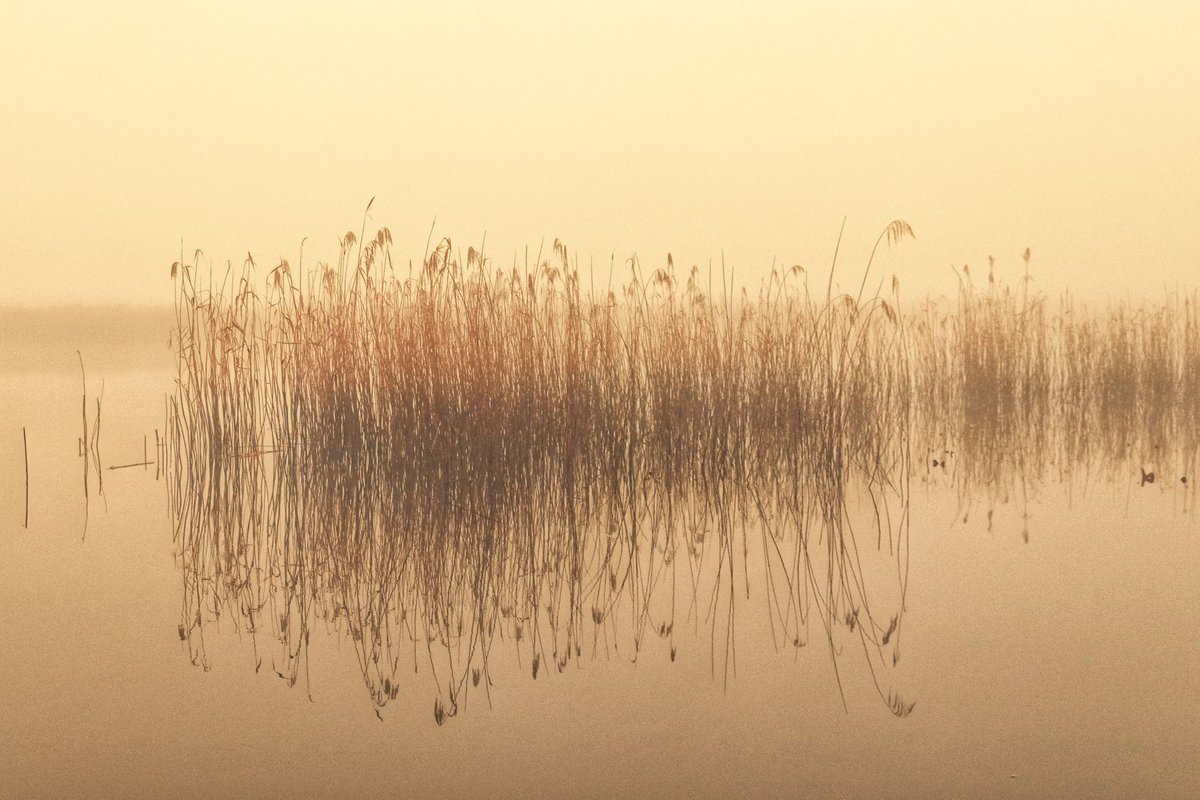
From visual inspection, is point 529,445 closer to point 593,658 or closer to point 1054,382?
point 593,658

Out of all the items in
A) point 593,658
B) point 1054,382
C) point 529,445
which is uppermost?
point 1054,382

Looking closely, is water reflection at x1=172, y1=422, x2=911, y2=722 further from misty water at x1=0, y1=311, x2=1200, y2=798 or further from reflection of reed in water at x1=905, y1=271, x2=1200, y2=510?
reflection of reed in water at x1=905, y1=271, x2=1200, y2=510

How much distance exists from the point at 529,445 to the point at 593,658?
85 cm

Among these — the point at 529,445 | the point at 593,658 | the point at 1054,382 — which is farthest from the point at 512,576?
the point at 1054,382

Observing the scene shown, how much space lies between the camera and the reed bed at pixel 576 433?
5.74ft

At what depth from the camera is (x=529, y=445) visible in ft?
7.43

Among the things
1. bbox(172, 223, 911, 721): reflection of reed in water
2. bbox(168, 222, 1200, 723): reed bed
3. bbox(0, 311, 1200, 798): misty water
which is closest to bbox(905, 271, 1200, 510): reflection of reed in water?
bbox(168, 222, 1200, 723): reed bed

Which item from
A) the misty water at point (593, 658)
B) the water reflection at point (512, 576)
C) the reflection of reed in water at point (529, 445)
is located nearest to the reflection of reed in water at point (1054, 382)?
the reflection of reed in water at point (529, 445)

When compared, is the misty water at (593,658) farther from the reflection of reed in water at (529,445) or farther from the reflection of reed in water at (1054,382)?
the reflection of reed in water at (1054,382)

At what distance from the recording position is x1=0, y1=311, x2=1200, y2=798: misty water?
1351 mm

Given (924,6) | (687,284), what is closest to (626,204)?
(687,284)

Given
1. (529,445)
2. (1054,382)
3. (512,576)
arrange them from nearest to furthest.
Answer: (512,576), (529,445), (1054,382)

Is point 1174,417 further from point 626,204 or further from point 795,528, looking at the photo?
point 626,204

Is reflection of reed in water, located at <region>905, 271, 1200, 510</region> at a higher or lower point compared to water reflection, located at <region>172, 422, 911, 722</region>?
higher
